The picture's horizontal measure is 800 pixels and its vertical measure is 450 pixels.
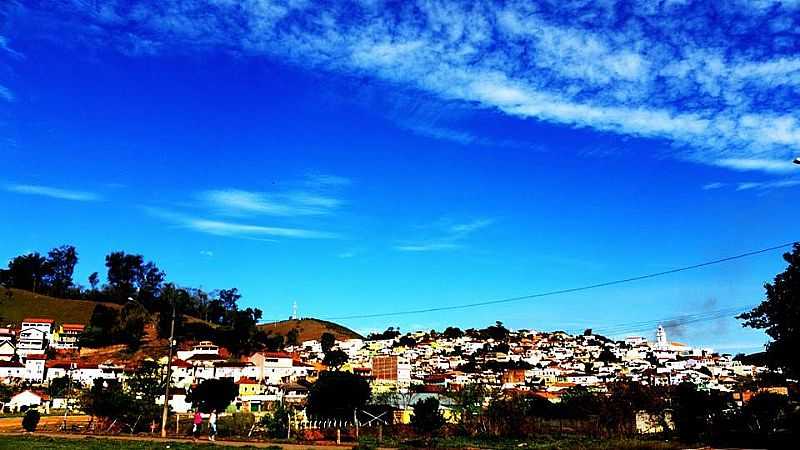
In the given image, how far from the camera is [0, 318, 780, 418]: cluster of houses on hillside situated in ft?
Result: 233

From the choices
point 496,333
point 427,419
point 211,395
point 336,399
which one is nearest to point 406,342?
point 496,333

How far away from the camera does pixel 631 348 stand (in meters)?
182

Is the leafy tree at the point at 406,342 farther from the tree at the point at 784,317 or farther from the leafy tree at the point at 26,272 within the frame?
the tree at the point at 784,317

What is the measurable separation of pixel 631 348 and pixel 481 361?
2586 inches

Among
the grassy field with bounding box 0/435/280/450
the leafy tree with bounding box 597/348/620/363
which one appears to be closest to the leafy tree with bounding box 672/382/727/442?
the grassy field with bounding box 0/435/280/450

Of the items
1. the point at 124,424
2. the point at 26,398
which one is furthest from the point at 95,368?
the point at 124,424

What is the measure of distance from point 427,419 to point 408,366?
236 feet

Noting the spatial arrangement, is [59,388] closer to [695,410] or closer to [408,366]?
[408,366]

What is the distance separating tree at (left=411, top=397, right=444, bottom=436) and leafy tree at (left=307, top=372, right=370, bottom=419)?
321 cm

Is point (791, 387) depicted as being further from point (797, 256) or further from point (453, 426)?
point (453, 426)

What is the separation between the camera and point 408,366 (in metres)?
105

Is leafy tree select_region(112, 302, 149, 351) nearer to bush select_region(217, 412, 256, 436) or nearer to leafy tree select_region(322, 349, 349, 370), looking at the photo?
leafy tree select_region(322, 349, 349, 370)

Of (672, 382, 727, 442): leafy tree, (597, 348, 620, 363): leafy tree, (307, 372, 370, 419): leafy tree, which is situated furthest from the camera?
(597, 348, 620, 363): leafy tree

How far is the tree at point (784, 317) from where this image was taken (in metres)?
26.5
